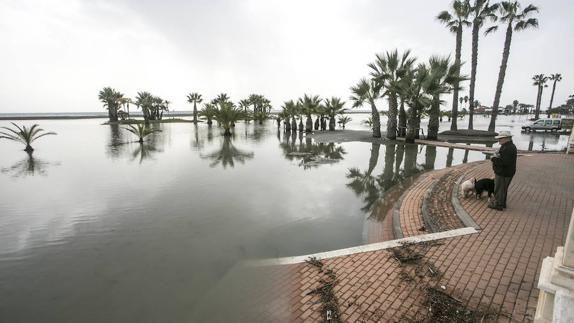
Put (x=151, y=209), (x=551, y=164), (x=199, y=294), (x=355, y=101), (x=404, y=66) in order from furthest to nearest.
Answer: (x=355, y=101), (x=404, y=66), (x=551, y=164), (x=151, y=209), (x=199, y=294)

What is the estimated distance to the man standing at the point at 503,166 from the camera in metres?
5.82

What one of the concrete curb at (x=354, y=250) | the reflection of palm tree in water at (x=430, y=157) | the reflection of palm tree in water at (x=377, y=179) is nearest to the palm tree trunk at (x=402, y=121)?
the reflection of palm tree in water at (x=430, y=157)

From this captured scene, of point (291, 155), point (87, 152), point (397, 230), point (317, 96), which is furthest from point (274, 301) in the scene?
point (317, 96)

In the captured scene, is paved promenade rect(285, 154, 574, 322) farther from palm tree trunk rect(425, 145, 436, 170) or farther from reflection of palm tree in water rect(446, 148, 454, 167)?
reflection of palm tree in water rect(446, 148, 454, 167)

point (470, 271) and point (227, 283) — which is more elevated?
point (470, 271)

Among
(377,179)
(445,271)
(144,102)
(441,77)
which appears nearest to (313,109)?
(441,77)

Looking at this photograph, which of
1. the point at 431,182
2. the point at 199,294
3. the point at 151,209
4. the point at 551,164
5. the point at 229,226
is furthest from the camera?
the point at 551,164

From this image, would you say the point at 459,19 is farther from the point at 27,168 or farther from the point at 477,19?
the point at 27,168

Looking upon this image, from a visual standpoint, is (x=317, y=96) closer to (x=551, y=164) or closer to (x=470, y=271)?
(x=551, y=164)

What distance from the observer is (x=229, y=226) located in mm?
6566

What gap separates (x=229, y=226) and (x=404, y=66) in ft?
70.7

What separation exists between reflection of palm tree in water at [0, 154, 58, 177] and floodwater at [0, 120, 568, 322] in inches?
3.3

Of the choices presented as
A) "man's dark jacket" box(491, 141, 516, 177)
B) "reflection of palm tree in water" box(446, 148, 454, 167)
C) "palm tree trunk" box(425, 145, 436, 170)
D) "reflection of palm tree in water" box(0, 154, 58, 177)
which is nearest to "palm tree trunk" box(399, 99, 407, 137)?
→ "palm tree trunk" box(425, 145, 436, 170)

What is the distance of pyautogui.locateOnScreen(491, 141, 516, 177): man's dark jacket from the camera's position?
5820mm
